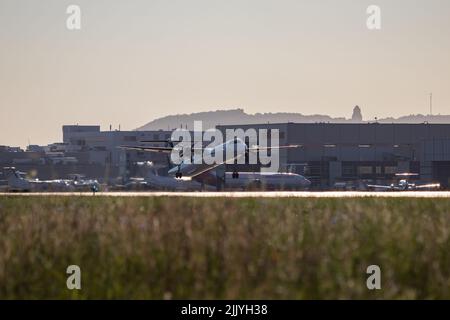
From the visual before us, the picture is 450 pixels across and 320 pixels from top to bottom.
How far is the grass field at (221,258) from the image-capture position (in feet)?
54.4

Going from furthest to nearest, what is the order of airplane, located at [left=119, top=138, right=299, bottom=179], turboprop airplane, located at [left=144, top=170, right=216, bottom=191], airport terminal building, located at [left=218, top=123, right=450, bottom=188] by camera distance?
airport terminal building, located at [left=218, top=123, right=450, bottom=188], turboprop airplane, located at [left=144, top=170, right=216, bottom=191], airplane, located at [left=119, top=138, right=299, bottom=179]

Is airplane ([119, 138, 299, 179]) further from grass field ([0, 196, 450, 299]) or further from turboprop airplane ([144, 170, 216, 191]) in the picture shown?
grass field ([0, 196, 450, 299])

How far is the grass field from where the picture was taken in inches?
653

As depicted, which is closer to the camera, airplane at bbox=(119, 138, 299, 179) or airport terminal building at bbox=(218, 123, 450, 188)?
airplane at bbox=(119, 138, 299, 179)

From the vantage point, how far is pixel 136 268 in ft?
59.6

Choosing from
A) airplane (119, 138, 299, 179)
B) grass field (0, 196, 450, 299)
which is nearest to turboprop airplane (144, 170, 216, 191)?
airplane (119, 138, 299, 179)

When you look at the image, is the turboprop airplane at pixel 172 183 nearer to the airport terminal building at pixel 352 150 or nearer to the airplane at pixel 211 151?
the airport terminal building at pixel 352 150

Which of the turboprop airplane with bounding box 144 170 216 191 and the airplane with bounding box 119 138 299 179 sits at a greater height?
the airplane with bounding box 119 138 299 179

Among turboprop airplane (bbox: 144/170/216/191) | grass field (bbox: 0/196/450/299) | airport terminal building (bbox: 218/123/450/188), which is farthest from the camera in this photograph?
airport terminal building (bbox: 218/123/450/188)

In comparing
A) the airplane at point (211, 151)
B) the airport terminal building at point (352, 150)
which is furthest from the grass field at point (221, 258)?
the airport terminal building at point (352, 150)

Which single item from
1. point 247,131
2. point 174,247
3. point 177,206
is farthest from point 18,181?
point 174,247

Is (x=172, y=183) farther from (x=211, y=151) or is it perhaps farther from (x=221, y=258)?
(x=221, y=258)
